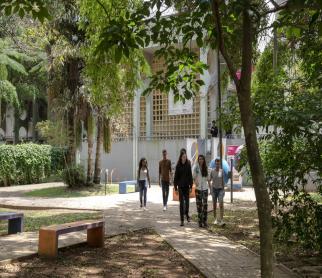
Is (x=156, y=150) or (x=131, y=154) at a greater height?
(x=156, y=150)

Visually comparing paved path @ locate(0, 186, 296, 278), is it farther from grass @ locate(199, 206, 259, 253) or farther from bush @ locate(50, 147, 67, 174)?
bush @ locate(50, 147, 67, 174)

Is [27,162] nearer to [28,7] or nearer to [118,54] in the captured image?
[28,7]

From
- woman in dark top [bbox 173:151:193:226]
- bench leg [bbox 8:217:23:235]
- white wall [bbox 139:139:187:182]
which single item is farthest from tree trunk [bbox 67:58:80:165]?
bench leg [bbox 8:217:23:235]

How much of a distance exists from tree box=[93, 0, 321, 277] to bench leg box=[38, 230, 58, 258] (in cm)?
316

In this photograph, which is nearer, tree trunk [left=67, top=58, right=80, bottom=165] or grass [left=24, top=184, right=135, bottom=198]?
grass [left=24, top=184, right=135, bottom=198]

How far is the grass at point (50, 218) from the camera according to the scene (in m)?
11.5

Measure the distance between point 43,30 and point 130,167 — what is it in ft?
37.4

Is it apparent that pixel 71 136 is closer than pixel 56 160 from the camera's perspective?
Yes

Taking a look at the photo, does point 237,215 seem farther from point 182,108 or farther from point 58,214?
point 182,108

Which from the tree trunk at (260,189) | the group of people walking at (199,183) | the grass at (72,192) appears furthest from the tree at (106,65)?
→ the grass at (72,192)

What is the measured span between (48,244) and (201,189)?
180 inches

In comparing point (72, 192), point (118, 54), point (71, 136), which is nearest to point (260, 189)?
point (118, 54)

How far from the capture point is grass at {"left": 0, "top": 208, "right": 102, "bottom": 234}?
1152 cm

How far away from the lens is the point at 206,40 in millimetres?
6469
